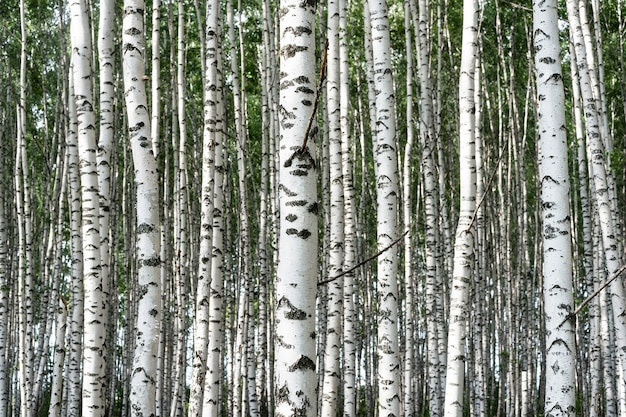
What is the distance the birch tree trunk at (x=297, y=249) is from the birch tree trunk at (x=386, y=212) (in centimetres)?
293

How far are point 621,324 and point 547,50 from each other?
3.81 m

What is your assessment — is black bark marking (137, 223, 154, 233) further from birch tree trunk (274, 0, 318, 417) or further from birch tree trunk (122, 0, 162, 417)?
birch tree trunk (274, 0, 318, 417)

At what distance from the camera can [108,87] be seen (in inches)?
230

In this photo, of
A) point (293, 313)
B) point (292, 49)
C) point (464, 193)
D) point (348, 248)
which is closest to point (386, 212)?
point (464, 193)

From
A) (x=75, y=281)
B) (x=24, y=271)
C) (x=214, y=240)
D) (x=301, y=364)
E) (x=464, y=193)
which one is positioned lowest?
(x=301, y=364)

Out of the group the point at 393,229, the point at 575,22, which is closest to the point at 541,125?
the point at 393,229

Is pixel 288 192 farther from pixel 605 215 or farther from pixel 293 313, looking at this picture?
pixel 605 215

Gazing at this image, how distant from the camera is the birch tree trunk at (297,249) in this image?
9.71ft

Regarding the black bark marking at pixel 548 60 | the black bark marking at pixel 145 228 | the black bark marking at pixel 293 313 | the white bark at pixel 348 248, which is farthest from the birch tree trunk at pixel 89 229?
the black bark marking at pixel 548 60

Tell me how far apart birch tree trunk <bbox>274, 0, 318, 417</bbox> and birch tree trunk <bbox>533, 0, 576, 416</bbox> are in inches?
74.1

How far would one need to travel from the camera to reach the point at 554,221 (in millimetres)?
4398

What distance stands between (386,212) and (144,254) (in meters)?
2.03

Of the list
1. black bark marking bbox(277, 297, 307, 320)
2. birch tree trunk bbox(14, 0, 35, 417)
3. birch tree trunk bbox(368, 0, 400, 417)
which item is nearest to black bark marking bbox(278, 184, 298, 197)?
black bark marking bbox(277, 297, 307, 320)

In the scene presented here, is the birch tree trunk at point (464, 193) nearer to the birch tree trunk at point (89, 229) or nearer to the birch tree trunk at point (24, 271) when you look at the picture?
the birch tree trunk at point (89, 229)
